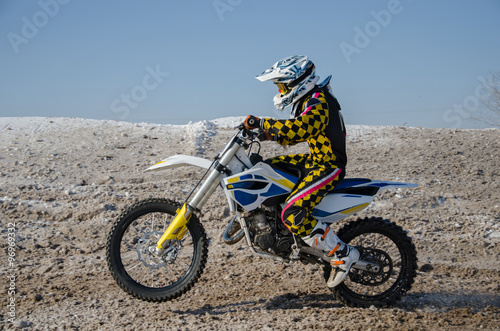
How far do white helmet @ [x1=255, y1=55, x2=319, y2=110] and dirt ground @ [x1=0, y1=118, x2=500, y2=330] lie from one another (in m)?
2.00

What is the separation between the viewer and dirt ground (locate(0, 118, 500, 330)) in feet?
14.1

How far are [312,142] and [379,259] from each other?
1.37 m

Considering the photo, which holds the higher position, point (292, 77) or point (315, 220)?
point (292, 77)

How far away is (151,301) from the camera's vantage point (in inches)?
173

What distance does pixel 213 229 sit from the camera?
7.11 meters

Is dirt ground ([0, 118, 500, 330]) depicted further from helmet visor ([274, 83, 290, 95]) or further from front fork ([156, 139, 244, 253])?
helmet visor ([274, 83, 290, 95])

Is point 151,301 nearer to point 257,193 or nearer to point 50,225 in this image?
point 257,193

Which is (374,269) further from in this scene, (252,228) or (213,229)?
(213,229)

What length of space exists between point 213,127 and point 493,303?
8.21 m

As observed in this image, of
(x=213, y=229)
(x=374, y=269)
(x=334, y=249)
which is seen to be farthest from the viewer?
(x=213, y=229)

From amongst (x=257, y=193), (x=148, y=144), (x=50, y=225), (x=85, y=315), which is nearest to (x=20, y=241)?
(x=50, y=225)

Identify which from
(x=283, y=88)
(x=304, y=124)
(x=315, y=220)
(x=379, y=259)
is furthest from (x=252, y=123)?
(x=379, y=259)

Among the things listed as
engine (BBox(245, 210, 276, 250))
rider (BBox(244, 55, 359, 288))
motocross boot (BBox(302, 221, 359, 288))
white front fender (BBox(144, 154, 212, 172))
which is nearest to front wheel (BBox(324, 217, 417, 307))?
motocross boot (BBox(302, 221, 359, 288))

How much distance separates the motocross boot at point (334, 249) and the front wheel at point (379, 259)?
0.15 metres
